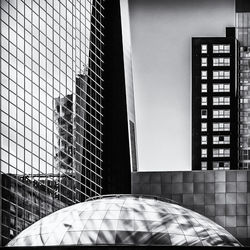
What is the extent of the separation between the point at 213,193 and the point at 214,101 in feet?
79.3

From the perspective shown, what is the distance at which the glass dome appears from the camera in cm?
4288

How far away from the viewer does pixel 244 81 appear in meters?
98.9

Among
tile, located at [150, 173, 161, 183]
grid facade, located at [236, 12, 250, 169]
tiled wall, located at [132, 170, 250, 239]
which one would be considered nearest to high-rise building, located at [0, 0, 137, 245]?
tile, located at [150, 173, 161, 183]

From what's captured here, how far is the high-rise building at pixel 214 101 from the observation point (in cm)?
9631

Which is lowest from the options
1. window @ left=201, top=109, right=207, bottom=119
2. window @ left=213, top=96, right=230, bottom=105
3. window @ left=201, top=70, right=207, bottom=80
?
window @ left=201, top=109, right=207, bottom=119

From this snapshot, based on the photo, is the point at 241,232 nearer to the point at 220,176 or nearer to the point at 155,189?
the point at 220,176

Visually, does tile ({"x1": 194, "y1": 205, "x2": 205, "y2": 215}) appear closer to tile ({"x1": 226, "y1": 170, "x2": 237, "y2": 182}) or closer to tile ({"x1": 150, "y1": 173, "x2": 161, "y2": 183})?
tile ({"x1": 226, "y1": 170, "x2": 237, "y2": 182})

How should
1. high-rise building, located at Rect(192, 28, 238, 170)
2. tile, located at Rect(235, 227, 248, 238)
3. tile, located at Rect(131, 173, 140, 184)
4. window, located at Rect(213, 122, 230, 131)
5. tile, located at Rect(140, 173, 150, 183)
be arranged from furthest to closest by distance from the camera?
window, located at Rect(213, 122, 230, 131) < high-rise building, located at Rect(192, 28, 238, 170) < tile, located at Rect(131, 173, 140, 184) < tile, located at Rect(140, 173, 150, 183) < tile, located at Rect(235, 227, 248, 238)

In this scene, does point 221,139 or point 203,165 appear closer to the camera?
point 203,165

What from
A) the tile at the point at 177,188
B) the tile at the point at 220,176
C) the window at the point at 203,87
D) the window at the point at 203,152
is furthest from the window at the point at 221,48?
the tile at the point at 177,188

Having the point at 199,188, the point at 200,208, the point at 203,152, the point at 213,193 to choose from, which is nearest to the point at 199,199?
the point at 200,208

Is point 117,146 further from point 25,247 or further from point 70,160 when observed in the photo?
point 25,247

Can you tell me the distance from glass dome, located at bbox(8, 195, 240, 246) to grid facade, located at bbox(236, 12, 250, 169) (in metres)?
49.5

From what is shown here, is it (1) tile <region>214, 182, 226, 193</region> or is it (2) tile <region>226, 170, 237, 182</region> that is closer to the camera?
(2) tile <region>226, 170, 237, 182</region>
